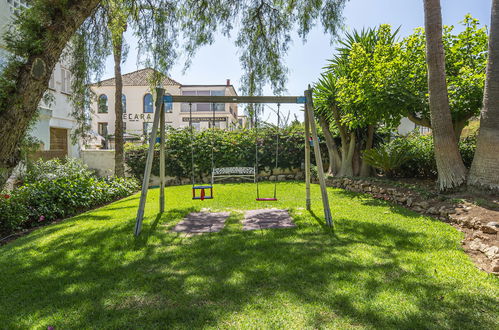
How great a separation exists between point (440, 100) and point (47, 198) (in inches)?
336

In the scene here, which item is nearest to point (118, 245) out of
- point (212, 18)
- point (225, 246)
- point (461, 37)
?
point (225, 246)

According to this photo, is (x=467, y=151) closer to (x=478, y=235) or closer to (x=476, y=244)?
(x=478, y=235)

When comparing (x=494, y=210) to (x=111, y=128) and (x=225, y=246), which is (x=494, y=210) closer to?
(x=225, y=246)

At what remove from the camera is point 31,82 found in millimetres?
4160

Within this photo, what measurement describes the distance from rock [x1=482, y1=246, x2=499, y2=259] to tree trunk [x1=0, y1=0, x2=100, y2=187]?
5.93 metres

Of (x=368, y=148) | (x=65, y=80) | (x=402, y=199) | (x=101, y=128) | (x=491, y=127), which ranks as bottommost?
(x=402, y=199)


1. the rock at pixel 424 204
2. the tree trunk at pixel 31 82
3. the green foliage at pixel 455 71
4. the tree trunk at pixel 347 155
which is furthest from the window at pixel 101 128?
the rock at pixel 424 204

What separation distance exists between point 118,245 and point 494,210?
556 centimetres

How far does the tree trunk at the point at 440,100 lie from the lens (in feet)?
20.6

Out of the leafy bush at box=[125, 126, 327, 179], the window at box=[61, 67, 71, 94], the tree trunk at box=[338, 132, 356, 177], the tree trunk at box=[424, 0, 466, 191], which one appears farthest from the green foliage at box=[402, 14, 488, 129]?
the window at box=[61, 67, 71, 94]

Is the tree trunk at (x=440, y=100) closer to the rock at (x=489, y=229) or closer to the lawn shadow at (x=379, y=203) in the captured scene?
the lawn shadow at (x=379, y=203)

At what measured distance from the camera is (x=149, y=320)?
8.29ft

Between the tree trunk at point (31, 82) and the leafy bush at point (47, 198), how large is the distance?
217cm

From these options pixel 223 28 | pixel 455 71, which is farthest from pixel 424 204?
pixel 223 28
